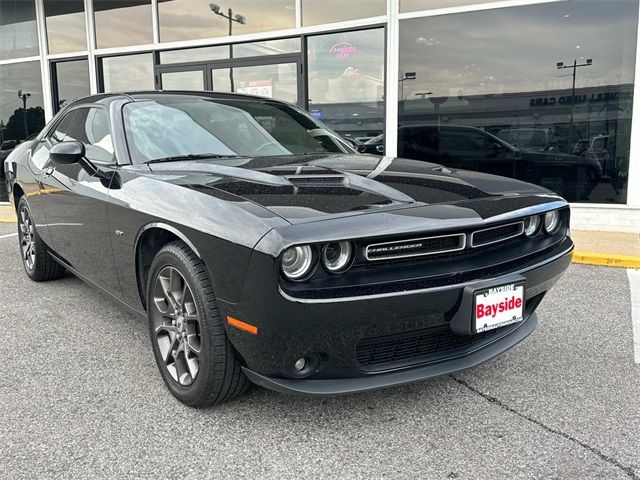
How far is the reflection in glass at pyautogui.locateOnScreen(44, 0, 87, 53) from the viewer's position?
1018 centimetres

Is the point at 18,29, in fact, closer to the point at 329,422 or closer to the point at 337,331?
the point at 329,422

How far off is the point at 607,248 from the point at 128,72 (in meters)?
8.13

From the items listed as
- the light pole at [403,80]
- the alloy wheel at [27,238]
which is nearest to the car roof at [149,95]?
the alloy wheel at [27,238]

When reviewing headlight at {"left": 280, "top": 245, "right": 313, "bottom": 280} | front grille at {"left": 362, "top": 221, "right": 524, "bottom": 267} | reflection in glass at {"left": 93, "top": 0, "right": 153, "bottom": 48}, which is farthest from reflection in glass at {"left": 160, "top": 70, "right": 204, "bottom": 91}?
headlight at {"left": 280, "top": 245, "right": 313, "bottom": 280}

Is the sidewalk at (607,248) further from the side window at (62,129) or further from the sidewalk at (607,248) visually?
the side window at (62,129)

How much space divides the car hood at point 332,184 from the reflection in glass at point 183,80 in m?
6.59

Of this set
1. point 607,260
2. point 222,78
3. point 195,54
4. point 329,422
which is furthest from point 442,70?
point 329,422

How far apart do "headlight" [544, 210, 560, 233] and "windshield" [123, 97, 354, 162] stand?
1447 millimetres

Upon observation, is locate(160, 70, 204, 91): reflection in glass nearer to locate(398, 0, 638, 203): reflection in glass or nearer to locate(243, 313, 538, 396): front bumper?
locate(398, 0, 638, 203): reflection in glass

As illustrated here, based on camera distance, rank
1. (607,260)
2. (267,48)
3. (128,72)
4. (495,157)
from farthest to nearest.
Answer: (128,72) < (267,48) < (495,157) < (607,260)

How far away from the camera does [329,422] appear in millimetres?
2436

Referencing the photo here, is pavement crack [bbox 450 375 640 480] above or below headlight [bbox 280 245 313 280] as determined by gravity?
below

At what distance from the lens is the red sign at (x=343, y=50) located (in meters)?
8.06

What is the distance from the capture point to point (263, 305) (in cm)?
202
